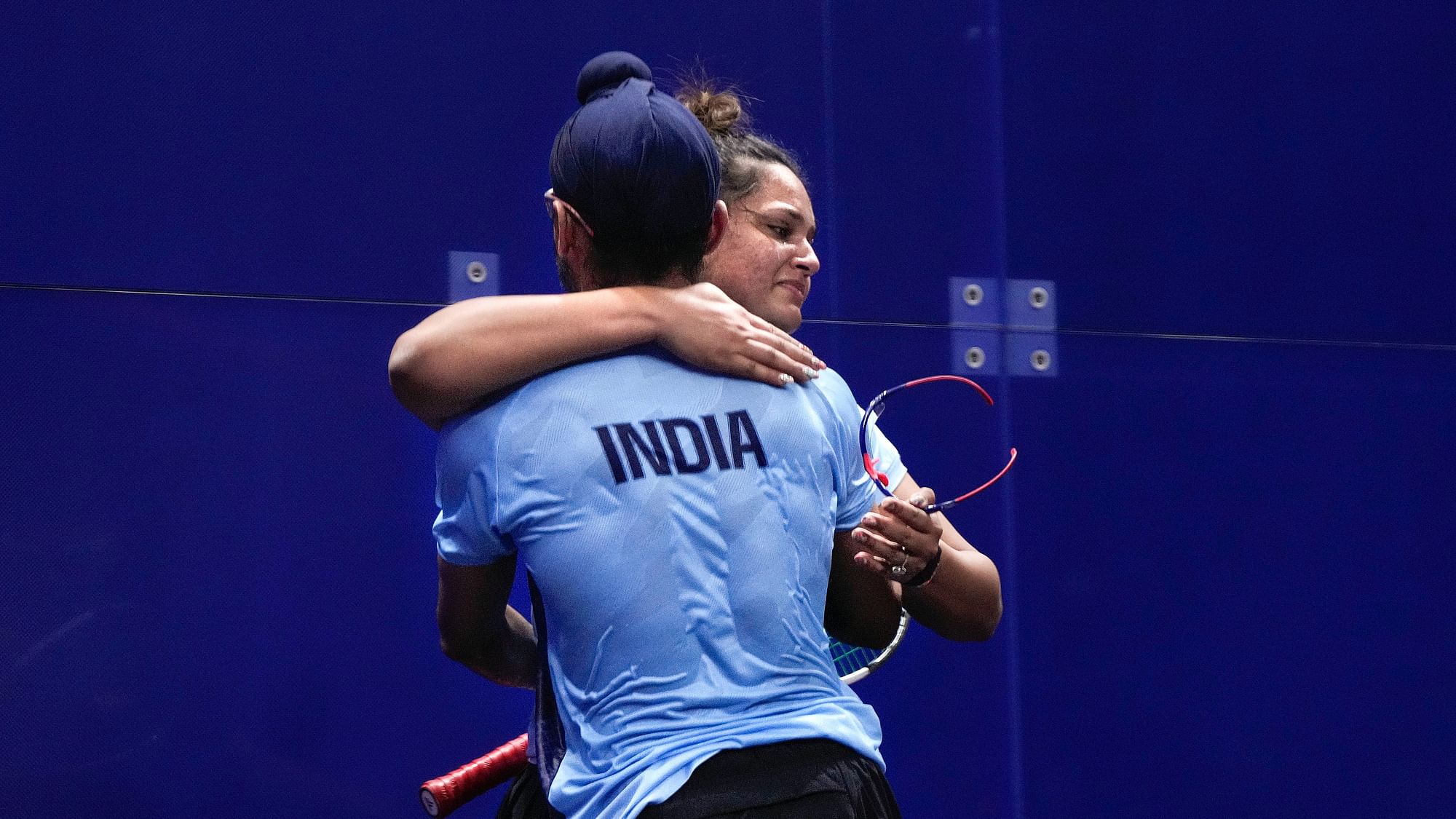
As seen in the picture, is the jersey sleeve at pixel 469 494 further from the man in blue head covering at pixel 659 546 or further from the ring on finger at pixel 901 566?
the ring on finger at pixel 901 566

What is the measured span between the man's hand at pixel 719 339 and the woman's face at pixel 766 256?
67cm

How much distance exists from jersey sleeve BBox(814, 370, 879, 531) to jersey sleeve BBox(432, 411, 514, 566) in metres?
0.39

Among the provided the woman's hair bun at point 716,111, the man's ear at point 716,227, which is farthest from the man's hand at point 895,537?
the woman's hair bun at point 716,111

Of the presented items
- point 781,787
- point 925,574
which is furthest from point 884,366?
point 781,787

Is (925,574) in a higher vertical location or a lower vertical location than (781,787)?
higher

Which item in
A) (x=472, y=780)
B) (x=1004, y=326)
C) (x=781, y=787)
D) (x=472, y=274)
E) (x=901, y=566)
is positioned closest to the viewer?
(x=781, y=787)

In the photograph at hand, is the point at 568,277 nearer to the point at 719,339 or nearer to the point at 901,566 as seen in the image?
the point at 719,339

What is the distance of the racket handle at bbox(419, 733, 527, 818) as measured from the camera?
183 cm

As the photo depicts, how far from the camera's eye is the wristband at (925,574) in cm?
176

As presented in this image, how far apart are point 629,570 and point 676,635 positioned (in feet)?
0.27

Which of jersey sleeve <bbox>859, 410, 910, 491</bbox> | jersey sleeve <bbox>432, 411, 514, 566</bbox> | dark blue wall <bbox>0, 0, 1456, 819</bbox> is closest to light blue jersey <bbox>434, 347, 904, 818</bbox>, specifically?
jersey sleeve <bbox>432, 411, 514, 566</bbox>

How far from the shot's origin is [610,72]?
66.4 inches

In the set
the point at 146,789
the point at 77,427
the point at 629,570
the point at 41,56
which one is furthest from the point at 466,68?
the point at 629,570

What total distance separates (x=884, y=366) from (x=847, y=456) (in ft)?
5.22
